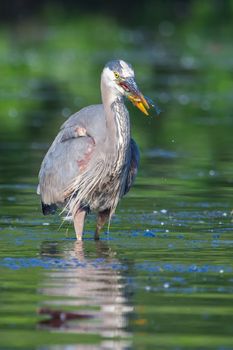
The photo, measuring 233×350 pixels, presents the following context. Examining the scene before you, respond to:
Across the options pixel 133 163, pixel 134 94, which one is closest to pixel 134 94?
pixel 134 94

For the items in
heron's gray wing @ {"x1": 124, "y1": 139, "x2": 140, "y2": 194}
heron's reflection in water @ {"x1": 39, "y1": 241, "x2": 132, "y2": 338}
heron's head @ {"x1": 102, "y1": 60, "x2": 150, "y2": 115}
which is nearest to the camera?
heron's reflection in water @ {"x1": 39, "y1": 241, "x2": 132, "y2": 338}

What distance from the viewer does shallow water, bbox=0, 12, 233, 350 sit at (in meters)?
7.50

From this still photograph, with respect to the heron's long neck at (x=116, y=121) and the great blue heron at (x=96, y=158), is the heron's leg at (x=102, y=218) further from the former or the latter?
the heron's long neck at (x=116, y=121)

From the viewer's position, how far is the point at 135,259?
9906 millimetres

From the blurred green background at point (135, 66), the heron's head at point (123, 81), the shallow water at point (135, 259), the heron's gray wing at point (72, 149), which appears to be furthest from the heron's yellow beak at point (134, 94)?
the blurred green background at point (135, 66)

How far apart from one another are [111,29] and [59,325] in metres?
36.1

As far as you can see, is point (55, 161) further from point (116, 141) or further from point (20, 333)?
point (20, 333)

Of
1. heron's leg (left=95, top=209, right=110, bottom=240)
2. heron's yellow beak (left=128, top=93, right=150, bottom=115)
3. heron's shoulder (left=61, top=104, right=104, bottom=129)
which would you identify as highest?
heron's yellow beak (left=128, top=93, right=150, bottom=115)

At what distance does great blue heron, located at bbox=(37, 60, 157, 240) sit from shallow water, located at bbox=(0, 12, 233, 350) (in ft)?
0.96

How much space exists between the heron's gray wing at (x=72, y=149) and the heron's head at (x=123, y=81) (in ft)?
1.21

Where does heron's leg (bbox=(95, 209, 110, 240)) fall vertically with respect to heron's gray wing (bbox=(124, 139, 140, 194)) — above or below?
below

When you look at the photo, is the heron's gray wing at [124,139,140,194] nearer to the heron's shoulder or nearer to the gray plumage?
the gray plumage

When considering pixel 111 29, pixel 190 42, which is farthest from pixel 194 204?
pixel 111 29

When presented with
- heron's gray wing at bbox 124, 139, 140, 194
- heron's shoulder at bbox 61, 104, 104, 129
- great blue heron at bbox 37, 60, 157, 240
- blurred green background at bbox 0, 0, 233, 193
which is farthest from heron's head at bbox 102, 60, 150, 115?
blurred green background at bbox 0, 0, 233, 193
